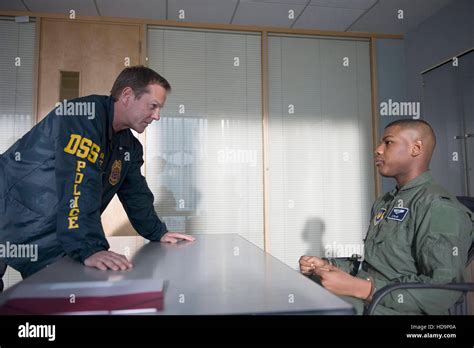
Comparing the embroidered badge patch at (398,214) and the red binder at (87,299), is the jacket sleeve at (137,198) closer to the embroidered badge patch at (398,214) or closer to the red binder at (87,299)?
the red binder at (87,299)

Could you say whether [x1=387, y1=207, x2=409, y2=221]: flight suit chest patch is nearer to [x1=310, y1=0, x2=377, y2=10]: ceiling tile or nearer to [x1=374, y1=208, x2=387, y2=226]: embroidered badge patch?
[x1=374, y1=208, x2=387, y2=226]: embroidered badge patch

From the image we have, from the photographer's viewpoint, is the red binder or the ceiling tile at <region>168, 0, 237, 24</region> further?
the ceiling tile at <region>168, 0, 237, 24</region>

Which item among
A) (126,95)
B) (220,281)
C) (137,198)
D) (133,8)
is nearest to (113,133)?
(126,95)

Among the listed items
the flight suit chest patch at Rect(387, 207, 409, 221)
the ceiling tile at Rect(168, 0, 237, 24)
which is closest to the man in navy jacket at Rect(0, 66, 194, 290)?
the flight suit chest patch at Rect(387, 207, 409, 221)

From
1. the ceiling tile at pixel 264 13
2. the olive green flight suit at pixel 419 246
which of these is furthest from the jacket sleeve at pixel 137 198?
the ceiling tile at pixel 264 13

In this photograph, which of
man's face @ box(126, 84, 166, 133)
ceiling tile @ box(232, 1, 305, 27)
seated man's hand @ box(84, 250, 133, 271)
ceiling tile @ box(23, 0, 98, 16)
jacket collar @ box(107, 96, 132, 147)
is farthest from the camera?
ceiling tile @ box(232, 1, 305, 27)

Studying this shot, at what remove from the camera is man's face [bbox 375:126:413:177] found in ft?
3.97

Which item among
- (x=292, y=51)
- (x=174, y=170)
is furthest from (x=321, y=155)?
(x=174, y=170)

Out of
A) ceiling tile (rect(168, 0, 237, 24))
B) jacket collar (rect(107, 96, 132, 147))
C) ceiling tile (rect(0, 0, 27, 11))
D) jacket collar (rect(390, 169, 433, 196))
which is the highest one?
ceiling tile (rect(168, 0, 237, 24))

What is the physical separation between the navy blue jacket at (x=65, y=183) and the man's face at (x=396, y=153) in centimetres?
88

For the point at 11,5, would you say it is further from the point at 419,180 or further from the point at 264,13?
the point at 419,180

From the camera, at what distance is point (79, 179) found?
0.90 metres

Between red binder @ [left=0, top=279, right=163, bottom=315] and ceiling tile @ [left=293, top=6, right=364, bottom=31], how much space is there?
2761mm

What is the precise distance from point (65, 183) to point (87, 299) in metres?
0.47
